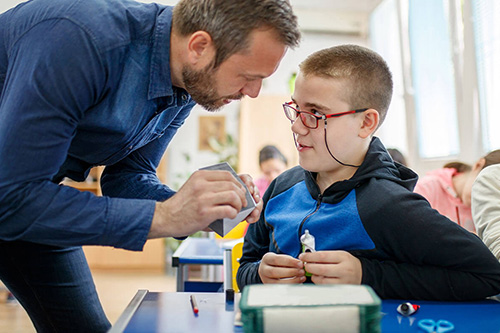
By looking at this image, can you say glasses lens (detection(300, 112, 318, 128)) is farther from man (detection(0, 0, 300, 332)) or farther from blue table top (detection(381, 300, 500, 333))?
blue table top (detection(381, 300, 500, 333))

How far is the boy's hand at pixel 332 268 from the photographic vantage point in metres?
1.10

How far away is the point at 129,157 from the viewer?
5.40 feet

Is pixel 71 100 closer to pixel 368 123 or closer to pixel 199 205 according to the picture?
pixel 199 205

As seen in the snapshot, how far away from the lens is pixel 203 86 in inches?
51.8

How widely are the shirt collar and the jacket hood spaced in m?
0.54

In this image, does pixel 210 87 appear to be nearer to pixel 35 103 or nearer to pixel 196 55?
pixel 196 55

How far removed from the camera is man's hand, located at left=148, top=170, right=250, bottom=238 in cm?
100

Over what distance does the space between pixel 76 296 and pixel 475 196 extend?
1.36 metres

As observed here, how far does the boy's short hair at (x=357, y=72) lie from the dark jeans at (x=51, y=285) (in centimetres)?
92

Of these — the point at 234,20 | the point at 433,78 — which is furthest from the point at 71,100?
the point at 433,78

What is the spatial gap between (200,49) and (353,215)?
587mm

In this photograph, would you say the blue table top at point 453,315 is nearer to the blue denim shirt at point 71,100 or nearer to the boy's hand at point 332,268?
the boy's hand at point 332,268

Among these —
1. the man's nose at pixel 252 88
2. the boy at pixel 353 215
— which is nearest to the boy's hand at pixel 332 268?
the boy at pixel 353 215

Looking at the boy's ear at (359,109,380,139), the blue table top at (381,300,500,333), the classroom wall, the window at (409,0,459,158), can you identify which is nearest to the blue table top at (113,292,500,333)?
the blue table top at (381,300,500,333)
